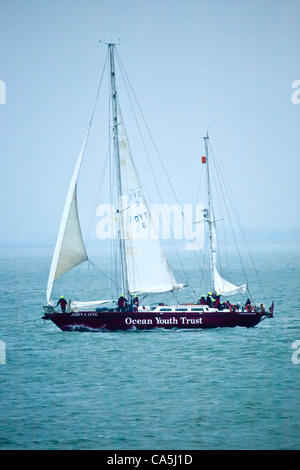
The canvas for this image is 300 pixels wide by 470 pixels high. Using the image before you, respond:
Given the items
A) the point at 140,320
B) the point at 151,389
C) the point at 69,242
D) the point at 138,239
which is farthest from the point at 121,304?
the point at 151,389

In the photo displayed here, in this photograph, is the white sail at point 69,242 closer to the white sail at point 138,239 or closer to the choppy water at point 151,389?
the white sail at point 138,239

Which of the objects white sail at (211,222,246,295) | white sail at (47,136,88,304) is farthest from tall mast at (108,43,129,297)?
white sail at (211,222,246,295)

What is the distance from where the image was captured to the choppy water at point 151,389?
23.5 metres

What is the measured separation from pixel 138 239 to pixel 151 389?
14065 millimetres

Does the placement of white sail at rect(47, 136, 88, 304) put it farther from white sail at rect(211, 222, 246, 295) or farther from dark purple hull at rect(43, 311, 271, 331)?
white sail at rect(211, 222, 246, 295)

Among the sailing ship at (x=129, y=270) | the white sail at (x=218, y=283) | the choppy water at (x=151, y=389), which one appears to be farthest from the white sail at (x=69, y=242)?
the white sail at (x=218, y=283)

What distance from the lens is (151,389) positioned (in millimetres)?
29031

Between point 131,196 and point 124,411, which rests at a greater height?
point 131,196

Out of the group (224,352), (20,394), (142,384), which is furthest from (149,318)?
(20,394)

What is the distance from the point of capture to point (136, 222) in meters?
41.4

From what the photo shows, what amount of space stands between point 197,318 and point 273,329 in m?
5.68

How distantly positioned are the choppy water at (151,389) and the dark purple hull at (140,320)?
565 mm

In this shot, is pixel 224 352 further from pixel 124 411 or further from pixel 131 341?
pixel 124 411

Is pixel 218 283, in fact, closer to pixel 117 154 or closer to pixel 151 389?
pixel 117 154
